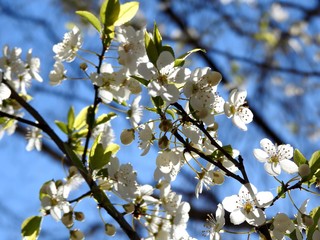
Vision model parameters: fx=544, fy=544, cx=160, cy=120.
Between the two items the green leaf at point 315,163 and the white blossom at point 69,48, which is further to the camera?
the white blossom at point 69,48

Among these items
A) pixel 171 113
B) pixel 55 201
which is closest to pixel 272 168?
pixel 171 113

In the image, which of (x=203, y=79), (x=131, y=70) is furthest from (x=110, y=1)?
(x=203, y=79)

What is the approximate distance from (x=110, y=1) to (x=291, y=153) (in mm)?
510

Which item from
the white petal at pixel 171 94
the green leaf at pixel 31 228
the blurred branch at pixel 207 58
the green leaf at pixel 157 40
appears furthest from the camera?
the blurred branch at pixel 207 58

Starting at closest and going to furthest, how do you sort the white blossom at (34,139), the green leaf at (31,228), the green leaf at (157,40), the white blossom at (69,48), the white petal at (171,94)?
the white petal at (171,94)
the green leaf at (157,40)
the green leaf at (31,228)
the white blossom at (69,48)
the white blossom at (34,139)

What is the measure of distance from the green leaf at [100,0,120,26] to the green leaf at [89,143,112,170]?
281 millimetres

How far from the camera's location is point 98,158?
112 cm

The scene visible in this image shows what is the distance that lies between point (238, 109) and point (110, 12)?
0.36 metres

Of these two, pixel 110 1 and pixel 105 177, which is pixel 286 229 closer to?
pixel 105 177

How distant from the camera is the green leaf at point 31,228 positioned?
3.90 ft

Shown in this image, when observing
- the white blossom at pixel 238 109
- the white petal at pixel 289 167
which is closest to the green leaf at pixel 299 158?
the white petal at pixel 289 167

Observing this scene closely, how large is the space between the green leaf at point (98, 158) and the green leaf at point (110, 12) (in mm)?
281

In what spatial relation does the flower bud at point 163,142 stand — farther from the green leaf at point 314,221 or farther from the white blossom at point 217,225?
the green leaf at point 314,221

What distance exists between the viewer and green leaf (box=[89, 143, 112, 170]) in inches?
44.0
